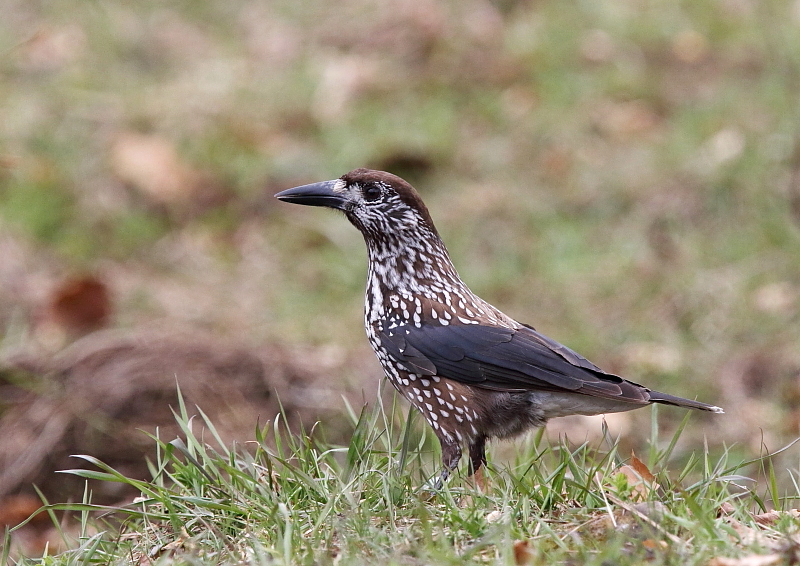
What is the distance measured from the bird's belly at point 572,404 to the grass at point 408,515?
0.22 metres

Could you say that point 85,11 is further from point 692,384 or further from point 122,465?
point 692,384

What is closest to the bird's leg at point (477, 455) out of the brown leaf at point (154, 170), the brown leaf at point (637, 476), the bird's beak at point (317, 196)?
the brown leaf at point (637, 476)

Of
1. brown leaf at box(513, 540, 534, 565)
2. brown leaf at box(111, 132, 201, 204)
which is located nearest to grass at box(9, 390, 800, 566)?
brown leaf at box(513, 540, 534, 565)

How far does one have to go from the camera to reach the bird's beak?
5430mm

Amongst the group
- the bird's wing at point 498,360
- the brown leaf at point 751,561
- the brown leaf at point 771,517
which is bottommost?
the brown leaf at point 771,517

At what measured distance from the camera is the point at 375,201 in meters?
5.46

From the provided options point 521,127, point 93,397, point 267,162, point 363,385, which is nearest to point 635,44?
point 521,127

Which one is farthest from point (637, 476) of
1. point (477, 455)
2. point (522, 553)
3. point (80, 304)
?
point (80, 304)

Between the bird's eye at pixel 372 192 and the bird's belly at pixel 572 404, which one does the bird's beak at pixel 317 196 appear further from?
the bird's belly at pixel 572 404

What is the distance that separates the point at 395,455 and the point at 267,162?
5556 millimetres

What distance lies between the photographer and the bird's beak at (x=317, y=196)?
214 inches

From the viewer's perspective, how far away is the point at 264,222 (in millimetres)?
9359

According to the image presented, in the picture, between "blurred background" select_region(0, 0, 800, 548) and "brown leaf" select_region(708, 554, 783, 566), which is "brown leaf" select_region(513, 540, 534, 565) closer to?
"brown leaf" select_region(708, 554, 783, 566)

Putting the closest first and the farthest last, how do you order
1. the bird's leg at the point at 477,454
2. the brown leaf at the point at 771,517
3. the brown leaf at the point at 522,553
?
the brown leaf at the point at 522,553 → the brown leaf at the point at 771,517 → the bird's leg at the point at 477,454
